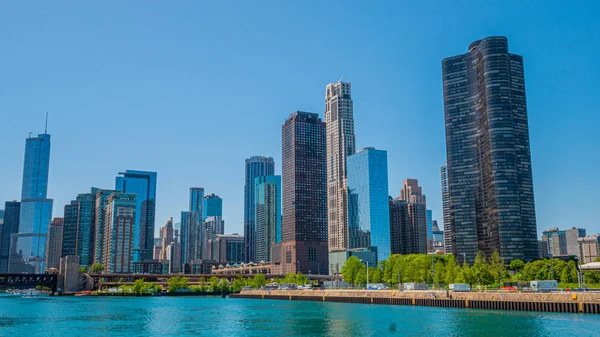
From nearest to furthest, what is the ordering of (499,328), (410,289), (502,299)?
(499,328), (502,299), (410,289)

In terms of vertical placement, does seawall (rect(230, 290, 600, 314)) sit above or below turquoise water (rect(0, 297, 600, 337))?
above

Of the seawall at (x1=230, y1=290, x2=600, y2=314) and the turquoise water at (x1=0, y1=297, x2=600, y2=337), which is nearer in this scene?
the turquoise water at (x1=0, y1=297, x2=600, y2=337)

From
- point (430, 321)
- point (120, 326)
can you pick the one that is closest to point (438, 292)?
point (430, 321)

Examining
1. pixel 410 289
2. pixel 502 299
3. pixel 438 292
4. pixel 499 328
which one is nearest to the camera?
pixel 499 328

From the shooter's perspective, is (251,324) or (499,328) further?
(251,324)

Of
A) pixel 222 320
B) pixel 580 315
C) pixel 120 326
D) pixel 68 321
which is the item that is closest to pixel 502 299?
pixel 580 315

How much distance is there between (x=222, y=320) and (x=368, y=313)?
1277 inches

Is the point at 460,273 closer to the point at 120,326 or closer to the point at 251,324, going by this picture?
the point at 251,324

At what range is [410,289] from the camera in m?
174

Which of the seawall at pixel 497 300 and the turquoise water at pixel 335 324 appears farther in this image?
the seawall at pixel 497 300

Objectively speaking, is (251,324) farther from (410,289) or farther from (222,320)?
(410,289)

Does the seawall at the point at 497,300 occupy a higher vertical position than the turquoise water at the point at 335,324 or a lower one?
higher

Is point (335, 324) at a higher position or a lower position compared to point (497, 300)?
lower

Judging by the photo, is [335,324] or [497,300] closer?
[335,324]
